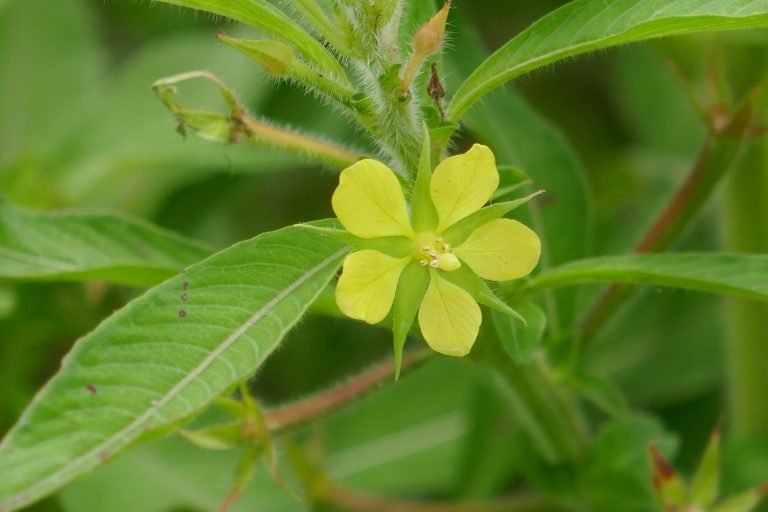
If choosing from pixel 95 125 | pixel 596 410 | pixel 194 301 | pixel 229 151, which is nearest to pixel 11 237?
pixel 194 301

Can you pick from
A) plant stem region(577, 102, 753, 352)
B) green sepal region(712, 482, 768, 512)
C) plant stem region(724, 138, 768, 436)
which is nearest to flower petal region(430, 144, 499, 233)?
plant stem region(577, 102, 753, 352)

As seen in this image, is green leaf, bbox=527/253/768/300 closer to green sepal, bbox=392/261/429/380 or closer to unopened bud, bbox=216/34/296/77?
green sepal, bbox=392/261/429/380

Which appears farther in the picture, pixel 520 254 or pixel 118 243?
pixel 118 243

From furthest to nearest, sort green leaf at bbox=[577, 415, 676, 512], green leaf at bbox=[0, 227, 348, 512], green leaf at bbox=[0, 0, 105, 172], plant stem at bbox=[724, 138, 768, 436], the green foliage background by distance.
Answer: green leaf at bbox=[0, 0, 105, 172], plant stem at bbox=[724, 138, 768, 436], the green foliage background, green leaf at bbox=[577, 415, 676, 512], green leaf at bbox=[0, 227, 348, 512]

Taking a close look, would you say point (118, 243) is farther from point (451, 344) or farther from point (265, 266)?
point (451, 344)

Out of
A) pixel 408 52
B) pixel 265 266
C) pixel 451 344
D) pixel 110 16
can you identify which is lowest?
pixel 451 344

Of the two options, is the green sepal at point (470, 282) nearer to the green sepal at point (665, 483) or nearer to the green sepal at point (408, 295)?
the green sepal at point (408, 295)

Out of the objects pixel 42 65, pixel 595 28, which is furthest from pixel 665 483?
pixel 42 65
